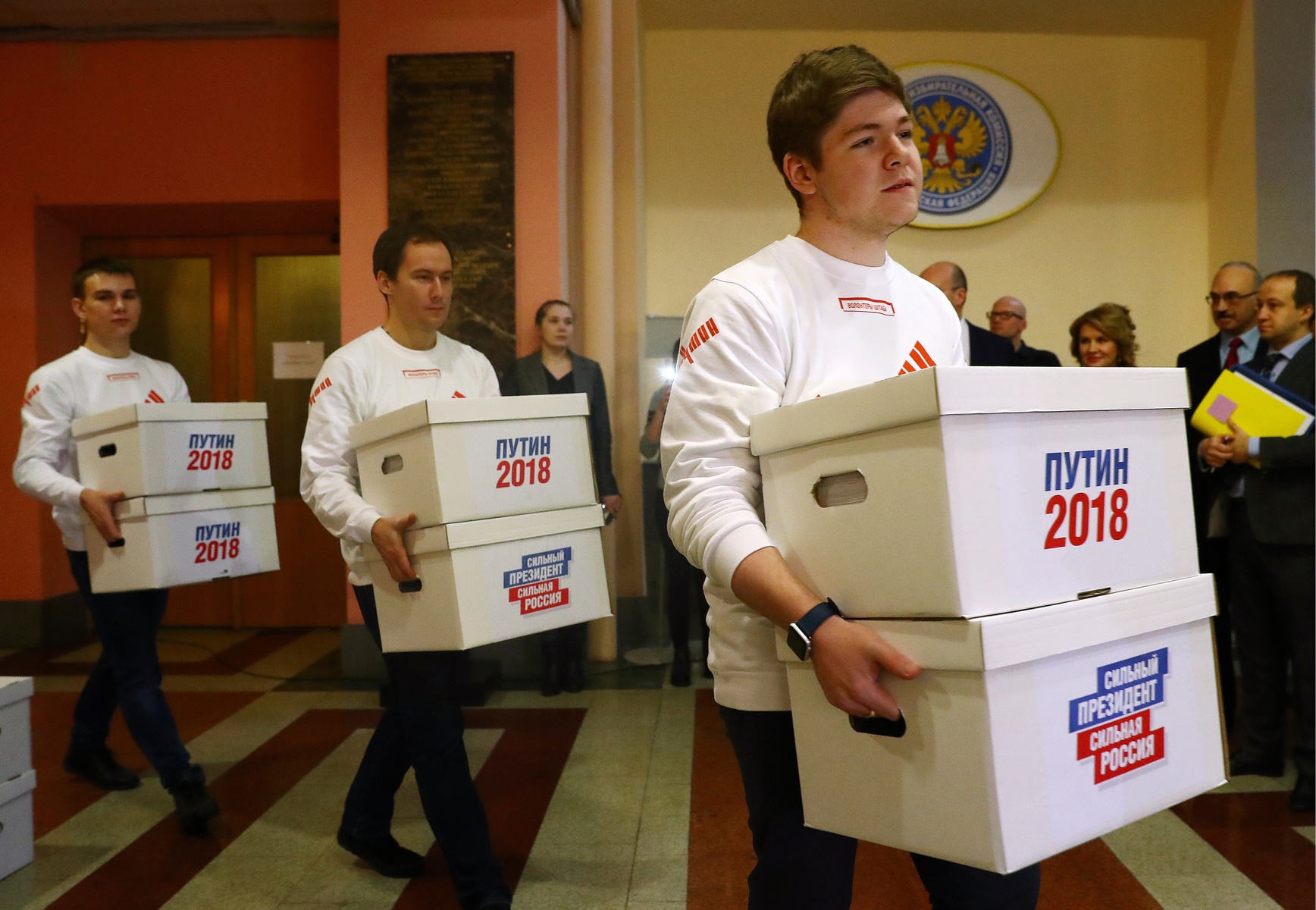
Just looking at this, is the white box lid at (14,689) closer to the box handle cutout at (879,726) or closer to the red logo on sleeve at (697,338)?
the red logo on sleeve at (697,338)

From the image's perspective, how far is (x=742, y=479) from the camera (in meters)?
1.27

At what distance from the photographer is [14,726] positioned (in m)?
2.50

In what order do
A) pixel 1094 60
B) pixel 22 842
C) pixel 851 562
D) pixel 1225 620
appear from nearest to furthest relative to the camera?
pixel 851 562, pixel 22 842, pixel 1225 620, pixel 1094 60

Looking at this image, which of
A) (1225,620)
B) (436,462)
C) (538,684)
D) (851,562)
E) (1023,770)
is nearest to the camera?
(1023,770)

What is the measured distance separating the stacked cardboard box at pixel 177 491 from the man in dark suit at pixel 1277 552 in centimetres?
298

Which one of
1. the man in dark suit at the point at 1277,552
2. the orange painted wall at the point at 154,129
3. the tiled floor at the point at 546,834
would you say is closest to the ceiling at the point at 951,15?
the orange painted wall at the point at 154,129

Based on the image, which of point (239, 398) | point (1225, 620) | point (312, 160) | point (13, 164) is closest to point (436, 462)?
point (1225, 620)

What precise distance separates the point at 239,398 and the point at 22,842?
3798 millimetres

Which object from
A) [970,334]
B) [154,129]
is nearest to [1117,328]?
[970,334]

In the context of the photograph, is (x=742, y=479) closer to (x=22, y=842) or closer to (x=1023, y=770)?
(x=1023, y=770)

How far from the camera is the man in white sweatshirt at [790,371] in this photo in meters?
1.25

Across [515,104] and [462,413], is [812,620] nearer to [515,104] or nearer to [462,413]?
[462,413]

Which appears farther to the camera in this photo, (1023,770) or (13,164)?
(13,164)

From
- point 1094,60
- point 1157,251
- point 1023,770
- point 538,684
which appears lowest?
point 538,684
